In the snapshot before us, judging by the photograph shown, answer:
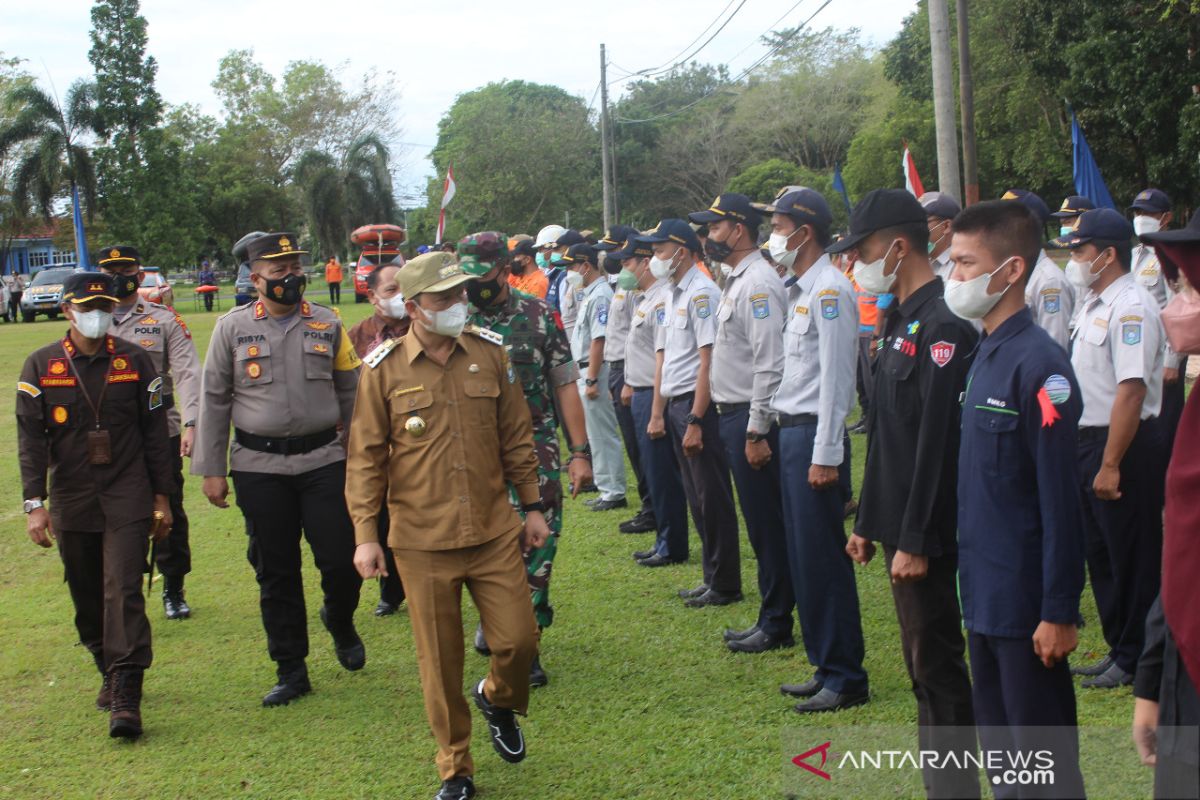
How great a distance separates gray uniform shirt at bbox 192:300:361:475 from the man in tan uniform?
124cm

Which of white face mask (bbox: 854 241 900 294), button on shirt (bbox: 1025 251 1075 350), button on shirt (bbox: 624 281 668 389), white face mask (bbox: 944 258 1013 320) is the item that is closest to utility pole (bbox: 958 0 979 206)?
button on shirt (bbox: 624 281 668 389)

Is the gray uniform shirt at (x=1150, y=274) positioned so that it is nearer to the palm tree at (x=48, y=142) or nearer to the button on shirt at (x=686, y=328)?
the button on shirt at (x=686, y=328)

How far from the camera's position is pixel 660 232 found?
7.94 meters

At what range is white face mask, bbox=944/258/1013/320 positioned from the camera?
3662 mm

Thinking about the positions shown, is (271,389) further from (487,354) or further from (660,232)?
(660,232)

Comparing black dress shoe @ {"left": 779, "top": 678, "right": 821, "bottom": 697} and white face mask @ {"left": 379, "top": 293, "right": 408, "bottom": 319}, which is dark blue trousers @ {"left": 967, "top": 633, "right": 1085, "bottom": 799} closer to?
black dress shoe @ {"left": 779, "top": 678, "right": 821, "bottom": 697}

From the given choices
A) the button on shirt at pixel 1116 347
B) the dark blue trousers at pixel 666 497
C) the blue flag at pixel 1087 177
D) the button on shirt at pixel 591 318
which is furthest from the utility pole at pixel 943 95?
the button on shirt at pixel 1116 347

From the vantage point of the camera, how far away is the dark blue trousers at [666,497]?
8.37 meters

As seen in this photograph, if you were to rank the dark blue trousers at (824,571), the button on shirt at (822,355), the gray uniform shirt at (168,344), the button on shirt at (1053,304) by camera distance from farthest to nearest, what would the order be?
the gray uniform shirt at (168,344)
the button on shirt at (1053,304)
the dark blue trousers at (824,571)
the button on shirt at (822,355)

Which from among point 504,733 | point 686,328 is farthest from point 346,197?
point 504,733

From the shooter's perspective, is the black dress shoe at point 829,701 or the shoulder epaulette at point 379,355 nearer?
the shoulder epaulette at point 379,355

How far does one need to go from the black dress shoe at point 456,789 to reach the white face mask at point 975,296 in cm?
267

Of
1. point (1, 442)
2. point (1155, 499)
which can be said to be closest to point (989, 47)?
point (1, 442)

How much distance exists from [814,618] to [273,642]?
9.23 ft
